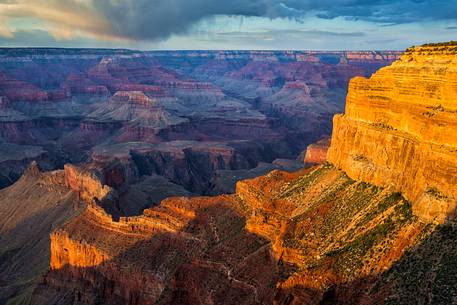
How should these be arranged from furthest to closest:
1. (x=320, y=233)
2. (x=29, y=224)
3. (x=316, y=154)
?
(x=316, y=154), (x=29, y=224), (x=320, y=233)

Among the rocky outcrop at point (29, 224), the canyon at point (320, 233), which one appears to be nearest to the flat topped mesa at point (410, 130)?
the canyon at point (320, 233)

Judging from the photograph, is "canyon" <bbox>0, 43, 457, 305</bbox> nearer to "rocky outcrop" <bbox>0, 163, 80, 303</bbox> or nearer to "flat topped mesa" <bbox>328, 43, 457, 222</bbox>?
"flat topped mesa" <bbox>328, 43, 457, 222</bbox>

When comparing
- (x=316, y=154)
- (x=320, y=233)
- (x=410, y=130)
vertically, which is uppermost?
(x=410, y=130)

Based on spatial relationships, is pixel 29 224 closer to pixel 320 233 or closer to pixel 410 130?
pixel 320 233

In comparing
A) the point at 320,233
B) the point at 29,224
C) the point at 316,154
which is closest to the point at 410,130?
the point at 320,233

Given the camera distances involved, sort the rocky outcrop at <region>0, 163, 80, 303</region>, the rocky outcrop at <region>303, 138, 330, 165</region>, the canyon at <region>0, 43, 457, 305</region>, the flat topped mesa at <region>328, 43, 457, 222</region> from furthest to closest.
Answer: the rocky outcrop at <region>303, 138, 330, 165</region>
the rocky outcrop at <region>0, 163, 80, 303</region>
the flat topped mesa at <region>328, 43, 457, 222</region>
the canyon at <region>0, 43, 457, 305</region>

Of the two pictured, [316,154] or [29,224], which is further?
[316,154]

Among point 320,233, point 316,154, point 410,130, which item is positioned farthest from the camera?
point 316,154

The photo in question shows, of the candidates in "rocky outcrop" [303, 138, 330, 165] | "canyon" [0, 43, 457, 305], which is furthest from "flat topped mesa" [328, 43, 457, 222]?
"rocky outcrop" [303, 138, 330, 165]
